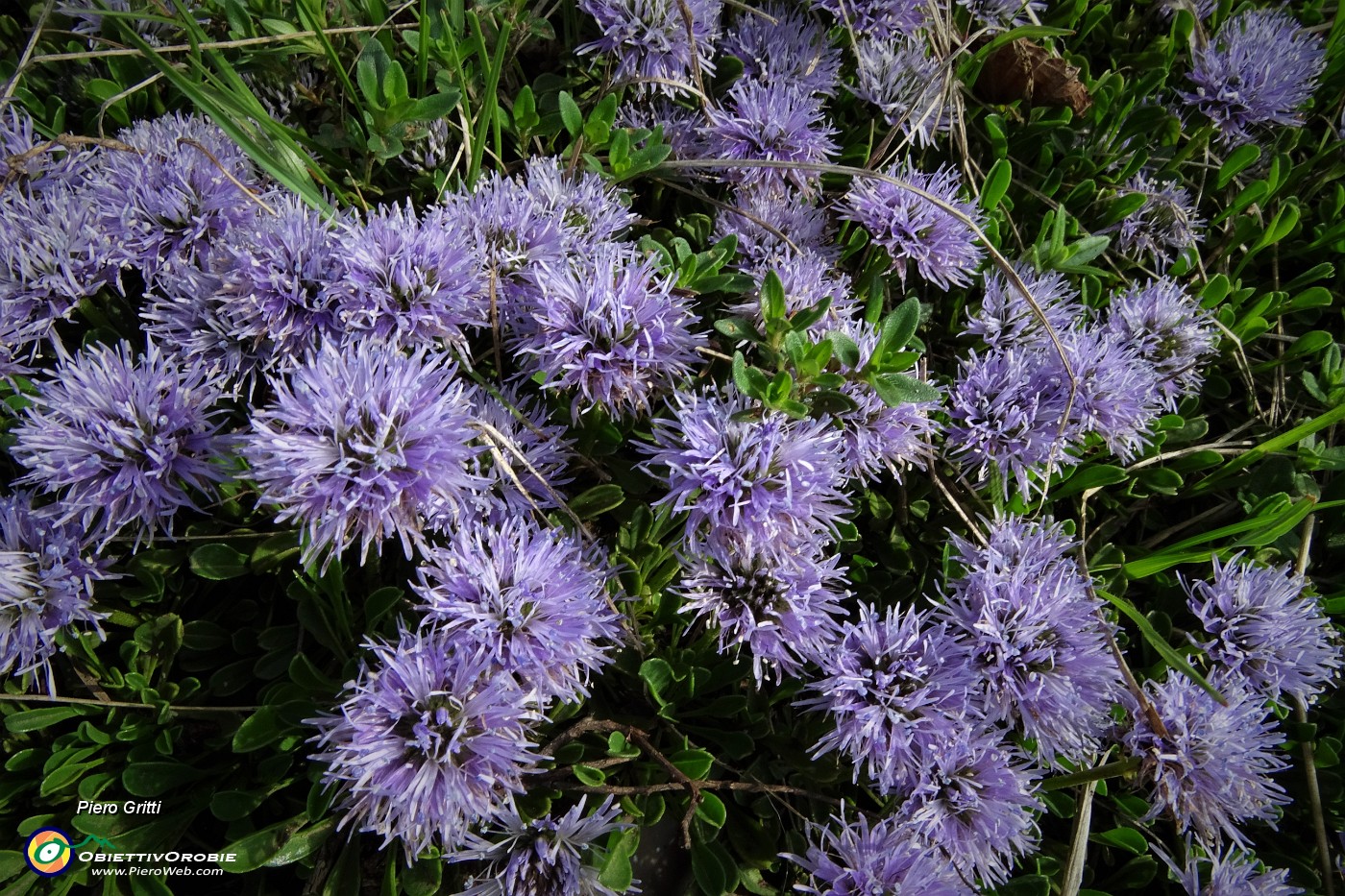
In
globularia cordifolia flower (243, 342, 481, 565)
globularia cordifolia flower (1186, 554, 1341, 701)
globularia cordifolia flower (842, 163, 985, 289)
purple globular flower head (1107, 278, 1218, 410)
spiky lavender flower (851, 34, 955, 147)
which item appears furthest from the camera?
spiky lavender flower (851, 34, 955, 147)

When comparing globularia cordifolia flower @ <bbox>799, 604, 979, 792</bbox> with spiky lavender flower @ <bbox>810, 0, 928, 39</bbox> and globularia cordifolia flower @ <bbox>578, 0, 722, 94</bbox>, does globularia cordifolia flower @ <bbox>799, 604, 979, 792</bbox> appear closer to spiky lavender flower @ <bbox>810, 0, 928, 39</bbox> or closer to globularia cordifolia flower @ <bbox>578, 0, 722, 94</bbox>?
globularia cordifolia flower @ <bbox>578, 0, 722, 94</bbox>

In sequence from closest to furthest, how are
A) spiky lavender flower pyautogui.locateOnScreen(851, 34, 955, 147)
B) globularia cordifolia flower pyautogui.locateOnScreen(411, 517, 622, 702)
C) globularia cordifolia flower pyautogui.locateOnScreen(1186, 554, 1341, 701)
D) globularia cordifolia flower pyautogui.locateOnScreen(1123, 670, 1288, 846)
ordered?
globularia cordifolia flower pyautogui.locateOnScreen(411, 517, 622, 702) < globularia cordifolia flower pyautogui.locateOnScreen(1123, 670, 1288, 846) < globularia cordifolia flower pyautogui.locateOnScreen(1186, 554, 1341, 701) < spiky lavender flower pyautogui.locateOnScreen(851, 34, 955, 147)

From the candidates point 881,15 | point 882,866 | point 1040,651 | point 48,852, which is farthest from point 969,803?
point 881,15

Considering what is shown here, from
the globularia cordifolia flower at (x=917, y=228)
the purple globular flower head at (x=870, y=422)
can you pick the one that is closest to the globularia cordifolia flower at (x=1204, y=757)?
the purple globular flower head at (x=870, y=422)

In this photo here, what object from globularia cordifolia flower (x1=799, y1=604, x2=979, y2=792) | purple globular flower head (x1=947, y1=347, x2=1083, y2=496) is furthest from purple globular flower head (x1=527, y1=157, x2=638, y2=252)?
Answer: globularia cordifolia flower (x1=799, y1=604, x2=979, y2=792)

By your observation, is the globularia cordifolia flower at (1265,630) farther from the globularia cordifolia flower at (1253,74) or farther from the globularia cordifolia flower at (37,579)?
the globularia cordifolia flower at (37,579)

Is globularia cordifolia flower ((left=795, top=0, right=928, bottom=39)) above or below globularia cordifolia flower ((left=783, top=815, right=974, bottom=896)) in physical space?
above

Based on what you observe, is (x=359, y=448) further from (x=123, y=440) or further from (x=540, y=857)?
(x=540, y=857)
